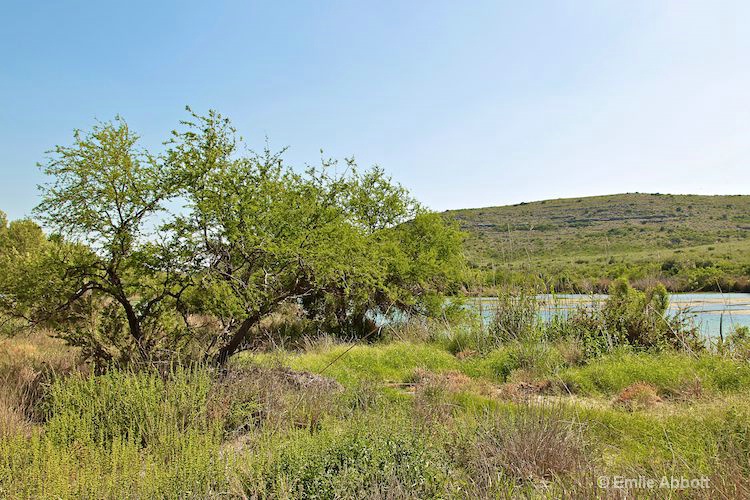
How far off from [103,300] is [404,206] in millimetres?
10157

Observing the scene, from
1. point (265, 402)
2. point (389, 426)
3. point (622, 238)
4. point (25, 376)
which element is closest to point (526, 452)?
point (389, 426)

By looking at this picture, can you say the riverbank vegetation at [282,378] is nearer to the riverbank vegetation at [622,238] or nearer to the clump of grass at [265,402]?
the clump of grass at [265,402]

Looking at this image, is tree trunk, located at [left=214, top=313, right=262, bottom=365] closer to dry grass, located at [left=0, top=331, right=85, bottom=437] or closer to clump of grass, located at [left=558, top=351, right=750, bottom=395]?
dry grass, located at [left=0, top=331, right=85, bottom=437]

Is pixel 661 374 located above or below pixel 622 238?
below

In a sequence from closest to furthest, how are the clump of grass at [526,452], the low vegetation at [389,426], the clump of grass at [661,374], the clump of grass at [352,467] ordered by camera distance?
the clump of grass at [352,467]
the low vegetation at [389,426]
the clump of grass at [526,452]
the clump of grass at [661,374]

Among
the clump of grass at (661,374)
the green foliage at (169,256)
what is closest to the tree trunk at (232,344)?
the green foliage at (169,256)

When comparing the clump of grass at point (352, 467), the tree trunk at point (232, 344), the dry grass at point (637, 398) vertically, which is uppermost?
the tree trunk at point (232, 344)

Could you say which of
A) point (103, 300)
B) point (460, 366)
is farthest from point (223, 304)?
point (460, 366)

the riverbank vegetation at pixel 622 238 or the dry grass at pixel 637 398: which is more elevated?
the riverbank vegetation at pixel 622 238

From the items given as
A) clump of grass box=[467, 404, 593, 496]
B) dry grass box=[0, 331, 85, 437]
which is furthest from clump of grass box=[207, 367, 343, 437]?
dry grass box=[0, 331, 85, 437]

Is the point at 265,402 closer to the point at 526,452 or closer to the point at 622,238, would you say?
the point at 526,452

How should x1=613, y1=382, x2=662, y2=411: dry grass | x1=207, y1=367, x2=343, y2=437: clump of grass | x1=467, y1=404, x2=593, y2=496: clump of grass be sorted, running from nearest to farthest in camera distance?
x1=467, y1=404, x2=593, y2=496: clump of grass
x1=207, y1=367, x2=343, y2=437: clump of grass
x1=613, y1=382, x2=662, y2=411: dry grass

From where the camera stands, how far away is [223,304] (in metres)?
7.56

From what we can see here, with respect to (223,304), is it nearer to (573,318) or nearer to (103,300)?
(103,300)
